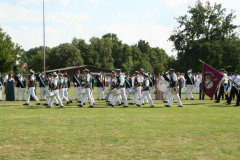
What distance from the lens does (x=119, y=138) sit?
7586mm

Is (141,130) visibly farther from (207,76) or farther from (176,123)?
(207,76)

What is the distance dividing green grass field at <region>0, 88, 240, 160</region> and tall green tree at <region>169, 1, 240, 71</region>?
41.6 meters

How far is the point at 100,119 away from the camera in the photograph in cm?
1084

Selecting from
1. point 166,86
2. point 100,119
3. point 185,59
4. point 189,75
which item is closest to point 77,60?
point 185,59

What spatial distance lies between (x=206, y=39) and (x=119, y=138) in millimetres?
49256

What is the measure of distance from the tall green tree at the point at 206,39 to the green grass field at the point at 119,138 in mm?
41557

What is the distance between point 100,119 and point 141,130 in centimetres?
258

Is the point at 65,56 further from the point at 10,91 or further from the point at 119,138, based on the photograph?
the point at 119,138

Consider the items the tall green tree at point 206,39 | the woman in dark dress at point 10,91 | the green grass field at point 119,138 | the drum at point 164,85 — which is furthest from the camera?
the tall green tree at point 206,39

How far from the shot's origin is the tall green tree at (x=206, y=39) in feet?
165

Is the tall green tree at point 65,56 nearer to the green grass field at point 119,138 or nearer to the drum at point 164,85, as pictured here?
the drum at point 164,85

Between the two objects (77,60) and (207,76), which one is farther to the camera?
(77,60)

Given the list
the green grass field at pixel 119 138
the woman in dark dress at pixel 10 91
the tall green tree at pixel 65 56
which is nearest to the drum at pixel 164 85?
the green grass field at pixel 119 138

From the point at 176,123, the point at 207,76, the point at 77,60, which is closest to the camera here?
the point at 176,123
